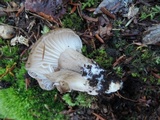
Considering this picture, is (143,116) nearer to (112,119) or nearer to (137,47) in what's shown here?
(112,119)

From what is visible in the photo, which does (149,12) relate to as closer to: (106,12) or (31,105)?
(106,12)

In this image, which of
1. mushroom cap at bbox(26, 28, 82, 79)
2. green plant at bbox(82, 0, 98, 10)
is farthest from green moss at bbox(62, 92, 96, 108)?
green plant at bbox(82, 0, 98, 10)

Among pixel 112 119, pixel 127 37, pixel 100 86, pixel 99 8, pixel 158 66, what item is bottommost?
pixel 112 119

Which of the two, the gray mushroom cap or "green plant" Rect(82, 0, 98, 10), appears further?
"green plant" Rect(82, 0, 98, 10)

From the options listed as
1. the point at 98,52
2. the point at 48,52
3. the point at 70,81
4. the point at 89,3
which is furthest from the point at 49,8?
the point at 70,81

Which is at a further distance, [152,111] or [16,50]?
[16,50]

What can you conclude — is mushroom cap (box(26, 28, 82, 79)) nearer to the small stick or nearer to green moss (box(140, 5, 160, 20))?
the small stick

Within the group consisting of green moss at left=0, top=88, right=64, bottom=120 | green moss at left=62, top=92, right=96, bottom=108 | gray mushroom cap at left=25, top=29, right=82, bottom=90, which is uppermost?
gray mushroom cap at left=25, top=29, right=82, bottom=90

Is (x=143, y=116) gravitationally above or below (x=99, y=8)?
below

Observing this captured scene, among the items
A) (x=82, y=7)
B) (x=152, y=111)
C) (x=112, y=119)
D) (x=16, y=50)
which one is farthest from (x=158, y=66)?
(x=16, y=50)
